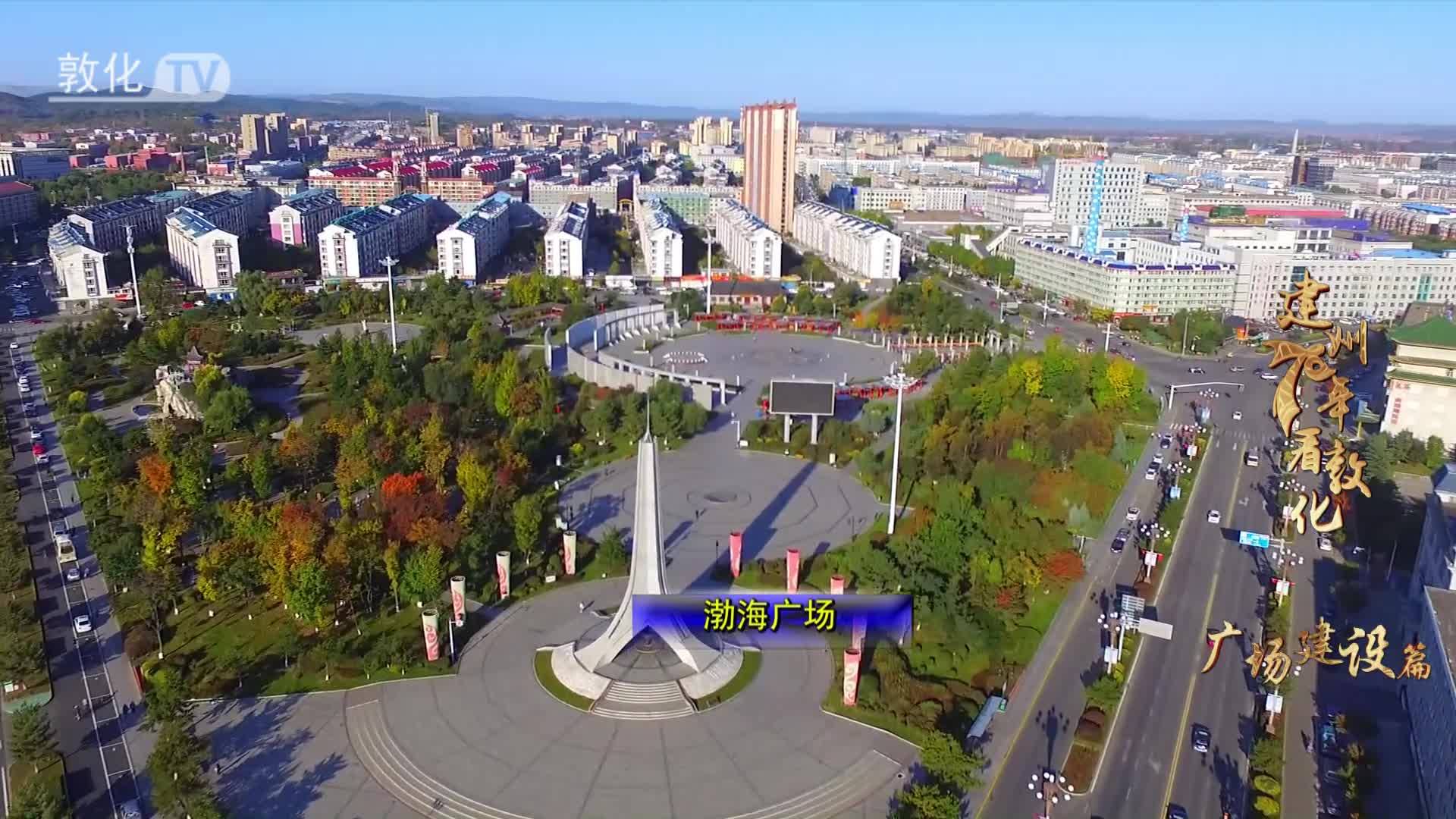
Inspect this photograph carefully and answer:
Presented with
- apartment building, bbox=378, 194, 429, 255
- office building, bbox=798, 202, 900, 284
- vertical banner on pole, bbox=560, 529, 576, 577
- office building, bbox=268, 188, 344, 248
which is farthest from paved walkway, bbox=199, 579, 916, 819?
office building, bbox=268, 188, 344, 248

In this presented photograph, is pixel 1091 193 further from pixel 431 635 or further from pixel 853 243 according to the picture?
pixel 431 635

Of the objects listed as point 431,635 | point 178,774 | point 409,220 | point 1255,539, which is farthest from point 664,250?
point 178,774

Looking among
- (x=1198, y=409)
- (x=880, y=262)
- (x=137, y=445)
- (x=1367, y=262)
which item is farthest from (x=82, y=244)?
(x=1367, y=262)

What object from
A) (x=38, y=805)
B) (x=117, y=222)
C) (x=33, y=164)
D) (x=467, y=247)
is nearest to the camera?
(x=38, y=805)

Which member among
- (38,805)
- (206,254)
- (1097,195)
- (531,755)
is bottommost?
(531,755)

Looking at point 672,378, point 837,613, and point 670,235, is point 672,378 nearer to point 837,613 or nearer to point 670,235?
point 837,613

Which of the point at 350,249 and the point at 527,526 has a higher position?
the point at 350,249
